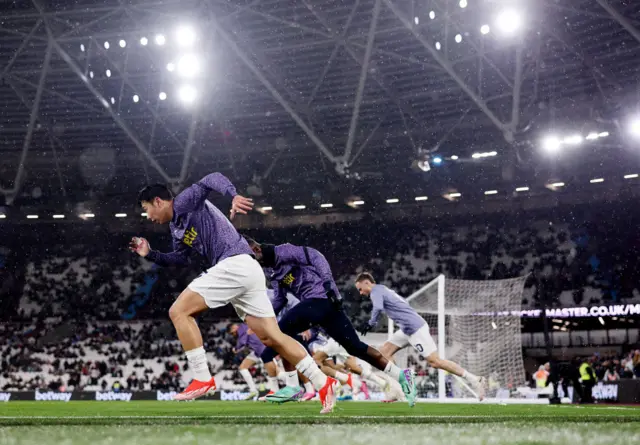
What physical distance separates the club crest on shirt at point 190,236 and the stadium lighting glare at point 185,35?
24.2 meters

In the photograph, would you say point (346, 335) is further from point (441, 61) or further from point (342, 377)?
point (441, 61)

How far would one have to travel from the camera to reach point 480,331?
788 inches

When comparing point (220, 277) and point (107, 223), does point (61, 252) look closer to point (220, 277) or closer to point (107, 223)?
point (107, 223)

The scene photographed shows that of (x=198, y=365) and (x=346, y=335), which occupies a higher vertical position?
(x=346, y=335)

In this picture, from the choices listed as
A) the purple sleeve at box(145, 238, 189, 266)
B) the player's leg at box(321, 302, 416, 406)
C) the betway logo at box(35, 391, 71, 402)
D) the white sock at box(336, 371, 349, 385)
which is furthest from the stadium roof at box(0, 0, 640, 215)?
the purple sleeve at box(145, 238, 189, 266)

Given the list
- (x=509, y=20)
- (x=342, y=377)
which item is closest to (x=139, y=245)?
(x=342, y=377)

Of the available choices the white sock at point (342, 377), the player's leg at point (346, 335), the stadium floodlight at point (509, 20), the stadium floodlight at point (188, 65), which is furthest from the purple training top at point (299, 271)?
the stadium floodlight at point (188, 65)

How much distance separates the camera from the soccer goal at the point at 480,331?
19938mm

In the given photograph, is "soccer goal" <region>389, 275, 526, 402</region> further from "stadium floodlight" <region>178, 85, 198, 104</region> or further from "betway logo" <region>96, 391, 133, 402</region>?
"stadium floodlight" <region>178, 85, 198, 104</region>

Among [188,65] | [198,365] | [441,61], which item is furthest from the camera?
[188,65]

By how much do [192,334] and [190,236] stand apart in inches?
35.2

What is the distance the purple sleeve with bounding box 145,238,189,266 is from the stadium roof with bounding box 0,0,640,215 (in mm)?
20654

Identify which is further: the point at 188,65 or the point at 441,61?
the point at 188,65

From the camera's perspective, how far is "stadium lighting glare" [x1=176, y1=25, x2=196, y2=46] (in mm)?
29828
